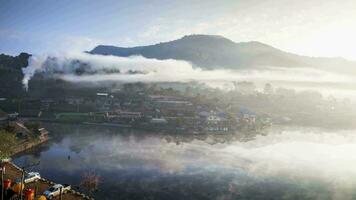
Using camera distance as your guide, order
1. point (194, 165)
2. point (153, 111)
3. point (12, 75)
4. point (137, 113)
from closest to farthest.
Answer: point (194, 165) < point (137, 113) < point (153, 111) < point (12, 75)

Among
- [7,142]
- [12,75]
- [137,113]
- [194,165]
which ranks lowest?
[194,165]

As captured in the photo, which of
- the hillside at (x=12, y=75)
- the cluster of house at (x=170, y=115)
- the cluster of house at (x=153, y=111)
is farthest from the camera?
the hillside at (x=12, y=75)

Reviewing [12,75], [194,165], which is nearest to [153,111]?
[12,75]

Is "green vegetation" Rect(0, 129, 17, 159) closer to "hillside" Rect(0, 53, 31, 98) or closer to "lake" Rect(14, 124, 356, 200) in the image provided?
"lake" Rect(14, 124, 356, 200)

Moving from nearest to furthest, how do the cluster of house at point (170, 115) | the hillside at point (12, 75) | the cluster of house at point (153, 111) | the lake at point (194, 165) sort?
the lake at point (194, 165)
the cluster of house at point (170, 115)
the cluster of house at point (153, 111)
the hillside at point (12, 75)

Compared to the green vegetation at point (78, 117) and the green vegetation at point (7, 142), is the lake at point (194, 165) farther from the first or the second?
the green vegetation at point (78, 117)

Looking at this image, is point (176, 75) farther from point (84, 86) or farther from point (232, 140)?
point (232, 140)

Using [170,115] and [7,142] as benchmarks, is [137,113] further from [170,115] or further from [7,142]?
[7,142]

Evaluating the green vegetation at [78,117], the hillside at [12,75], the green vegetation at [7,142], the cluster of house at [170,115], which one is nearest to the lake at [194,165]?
the green vegetation at [7,142]
